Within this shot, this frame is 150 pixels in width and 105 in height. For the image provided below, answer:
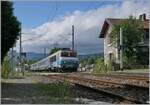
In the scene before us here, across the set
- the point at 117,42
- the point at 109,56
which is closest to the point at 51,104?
the point at 117,42

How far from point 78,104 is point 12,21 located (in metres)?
9.66

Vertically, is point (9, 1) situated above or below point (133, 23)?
below

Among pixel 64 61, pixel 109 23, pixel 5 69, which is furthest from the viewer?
pixel 109 23

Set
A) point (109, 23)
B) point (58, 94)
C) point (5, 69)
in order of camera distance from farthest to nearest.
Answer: point (109, 23) < point (5, 69) < point (58, 94)

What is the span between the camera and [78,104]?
39.2 feet

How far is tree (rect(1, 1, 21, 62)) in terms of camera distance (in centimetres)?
1989

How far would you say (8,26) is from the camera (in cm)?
2042

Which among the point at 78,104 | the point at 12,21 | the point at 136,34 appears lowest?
the point at 78,104

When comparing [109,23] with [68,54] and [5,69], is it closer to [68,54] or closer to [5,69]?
[68,54]

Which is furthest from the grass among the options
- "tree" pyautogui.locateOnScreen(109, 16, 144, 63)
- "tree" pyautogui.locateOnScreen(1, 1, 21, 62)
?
"tree" pyautogui.locateOnScreen(109, 16, 144, 63)

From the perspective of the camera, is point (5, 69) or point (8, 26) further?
point (5, 69)

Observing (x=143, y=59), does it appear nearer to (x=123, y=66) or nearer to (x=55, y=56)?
(x=123, y=66)

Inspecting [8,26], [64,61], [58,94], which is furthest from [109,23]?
[58,94]

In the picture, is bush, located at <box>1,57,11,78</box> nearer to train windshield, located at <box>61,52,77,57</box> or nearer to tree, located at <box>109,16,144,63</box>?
train windshield, located at <box>61,52,77,57</box>
